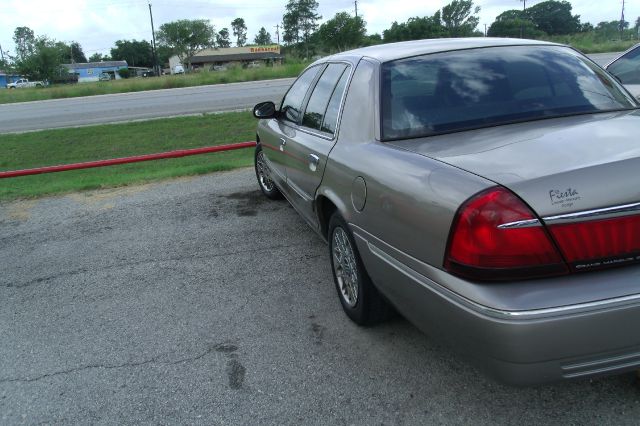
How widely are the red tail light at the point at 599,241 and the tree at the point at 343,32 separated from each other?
43.0 metres

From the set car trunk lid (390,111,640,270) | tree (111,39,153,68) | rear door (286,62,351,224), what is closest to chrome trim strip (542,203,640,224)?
car trunk lid (390,111,640,270)

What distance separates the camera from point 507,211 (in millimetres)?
1979

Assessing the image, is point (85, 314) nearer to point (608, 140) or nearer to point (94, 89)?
point (608, 140)

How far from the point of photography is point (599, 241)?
1.97 meters

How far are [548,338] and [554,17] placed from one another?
231 ft

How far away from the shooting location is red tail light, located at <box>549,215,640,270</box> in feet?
6.41

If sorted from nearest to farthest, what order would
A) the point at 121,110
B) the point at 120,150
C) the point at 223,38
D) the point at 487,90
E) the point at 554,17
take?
the point at 487,90, the point at 120,150, the point at 121,110, the point at 554,17, the point at 223,38

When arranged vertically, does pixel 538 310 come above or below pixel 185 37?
below

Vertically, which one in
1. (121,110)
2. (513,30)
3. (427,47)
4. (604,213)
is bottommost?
(121,110)

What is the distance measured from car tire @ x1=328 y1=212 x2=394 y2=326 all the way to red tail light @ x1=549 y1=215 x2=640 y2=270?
1.25 meters

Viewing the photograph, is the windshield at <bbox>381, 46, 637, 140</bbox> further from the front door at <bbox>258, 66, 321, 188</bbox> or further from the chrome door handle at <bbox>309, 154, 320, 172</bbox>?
the front door at <bbox>258, 66, 321, 188</bbox>

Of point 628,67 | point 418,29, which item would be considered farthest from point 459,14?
point 628,67

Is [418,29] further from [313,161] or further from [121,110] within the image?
[313,161]

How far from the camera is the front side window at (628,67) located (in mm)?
6223
